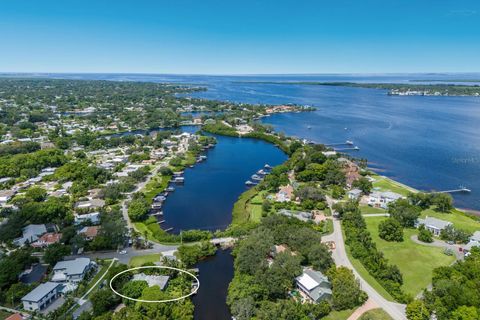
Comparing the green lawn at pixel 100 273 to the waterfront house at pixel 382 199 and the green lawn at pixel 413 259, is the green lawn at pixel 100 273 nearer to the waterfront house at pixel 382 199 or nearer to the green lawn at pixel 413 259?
the green lawn at pixel 413 259

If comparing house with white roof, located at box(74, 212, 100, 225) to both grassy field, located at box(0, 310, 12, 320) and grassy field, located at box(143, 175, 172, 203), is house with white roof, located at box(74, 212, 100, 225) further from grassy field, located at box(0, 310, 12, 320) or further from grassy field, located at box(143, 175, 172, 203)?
grassy field, located at box(0, 310, 12, 320)

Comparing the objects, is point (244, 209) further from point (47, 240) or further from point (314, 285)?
point (47, 240)

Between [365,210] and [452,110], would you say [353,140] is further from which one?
[452,110]

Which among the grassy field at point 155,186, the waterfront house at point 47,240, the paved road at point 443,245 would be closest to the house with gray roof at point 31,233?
Answer: the waterfront house at point 47,240

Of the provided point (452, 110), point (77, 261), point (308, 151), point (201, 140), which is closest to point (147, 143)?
point (201, 140)

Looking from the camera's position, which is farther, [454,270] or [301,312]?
[454,270]

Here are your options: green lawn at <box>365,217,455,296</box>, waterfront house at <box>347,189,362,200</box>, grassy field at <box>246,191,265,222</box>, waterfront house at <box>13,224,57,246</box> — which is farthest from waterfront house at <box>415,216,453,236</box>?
waterfront house at <box>13,224,57,246</box>
